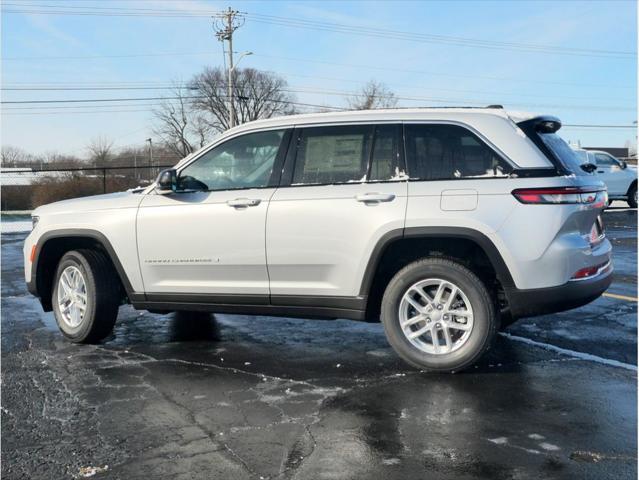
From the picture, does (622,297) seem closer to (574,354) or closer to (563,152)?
(574,354)

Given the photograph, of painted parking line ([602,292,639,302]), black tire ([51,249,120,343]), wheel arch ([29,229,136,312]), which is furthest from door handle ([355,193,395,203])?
painted parking line ([602,292,639,302])

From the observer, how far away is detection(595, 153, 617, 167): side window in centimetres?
2172

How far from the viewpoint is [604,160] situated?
21.8 meters

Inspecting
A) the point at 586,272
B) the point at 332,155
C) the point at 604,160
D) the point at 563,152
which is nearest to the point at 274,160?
the point at 332,155

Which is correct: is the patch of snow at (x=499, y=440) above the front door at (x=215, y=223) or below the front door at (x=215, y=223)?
below

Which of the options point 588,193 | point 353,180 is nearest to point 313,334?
point 353,180

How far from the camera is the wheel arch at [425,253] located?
458cm

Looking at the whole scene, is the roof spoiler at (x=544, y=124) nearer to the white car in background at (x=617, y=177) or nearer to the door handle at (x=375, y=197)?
the door handle at (x=375, y=197)

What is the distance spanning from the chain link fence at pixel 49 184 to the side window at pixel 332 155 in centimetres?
2138

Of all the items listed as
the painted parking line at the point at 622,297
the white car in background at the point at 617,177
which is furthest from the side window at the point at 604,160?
the painted parking line at the point at 622,297

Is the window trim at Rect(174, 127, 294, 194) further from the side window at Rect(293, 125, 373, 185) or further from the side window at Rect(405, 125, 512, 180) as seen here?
the side window at Rect(405, 125, 512, 180)

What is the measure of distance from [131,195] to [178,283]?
0.90 m

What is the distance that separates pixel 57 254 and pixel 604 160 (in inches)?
777

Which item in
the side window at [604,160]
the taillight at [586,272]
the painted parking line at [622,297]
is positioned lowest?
the painted parking line at [622,297]
